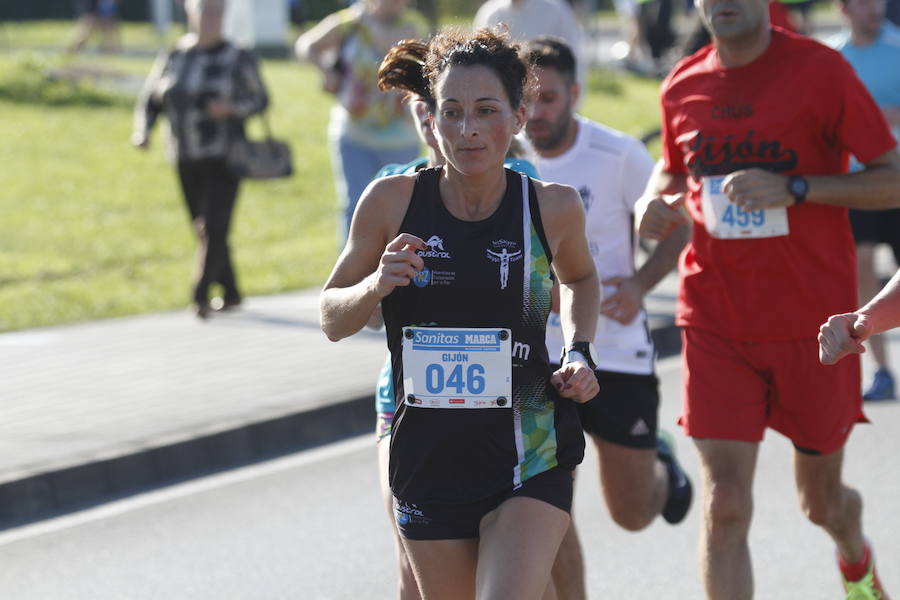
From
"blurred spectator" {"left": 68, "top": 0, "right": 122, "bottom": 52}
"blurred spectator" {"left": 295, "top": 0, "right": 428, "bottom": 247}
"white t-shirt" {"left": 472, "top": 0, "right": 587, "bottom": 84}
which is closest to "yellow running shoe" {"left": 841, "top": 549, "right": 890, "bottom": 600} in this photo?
"white t-shirt" {"left": 472, "top": 0, "right": 587, "bottom": 84}

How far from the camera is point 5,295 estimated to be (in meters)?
12.3

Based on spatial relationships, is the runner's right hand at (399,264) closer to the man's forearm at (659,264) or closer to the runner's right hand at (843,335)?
the runner's right hand at (843,335)

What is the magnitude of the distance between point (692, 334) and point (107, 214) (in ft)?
38.4

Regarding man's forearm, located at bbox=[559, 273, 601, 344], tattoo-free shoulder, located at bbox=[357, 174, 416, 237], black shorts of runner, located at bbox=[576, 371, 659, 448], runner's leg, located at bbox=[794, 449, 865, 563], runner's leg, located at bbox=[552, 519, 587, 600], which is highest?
tattoo-free shoulder, located at bbox=[357, 174, 416, 237]

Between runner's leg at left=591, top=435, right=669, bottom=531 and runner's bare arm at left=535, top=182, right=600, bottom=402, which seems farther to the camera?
runner's leg at left=591, top=435, right=669, bottom=531

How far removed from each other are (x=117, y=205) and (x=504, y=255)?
13189mm

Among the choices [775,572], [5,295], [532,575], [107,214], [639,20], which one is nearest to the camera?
[532,575]

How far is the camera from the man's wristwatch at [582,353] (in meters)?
4.03

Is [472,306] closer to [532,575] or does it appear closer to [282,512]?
[532,575]

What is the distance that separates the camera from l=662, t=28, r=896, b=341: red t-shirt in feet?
16.3

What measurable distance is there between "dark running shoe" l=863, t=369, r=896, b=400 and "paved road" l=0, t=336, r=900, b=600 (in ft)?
2.79

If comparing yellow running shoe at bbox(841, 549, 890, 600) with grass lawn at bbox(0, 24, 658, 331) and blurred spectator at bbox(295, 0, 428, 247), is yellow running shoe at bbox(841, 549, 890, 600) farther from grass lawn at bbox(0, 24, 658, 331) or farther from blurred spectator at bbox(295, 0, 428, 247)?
grass lawn at bbox(0, 24, 658, 331)

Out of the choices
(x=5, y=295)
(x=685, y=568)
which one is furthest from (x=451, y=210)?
(x=5, y=295)

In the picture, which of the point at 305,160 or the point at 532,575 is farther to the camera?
the point at 305,160
